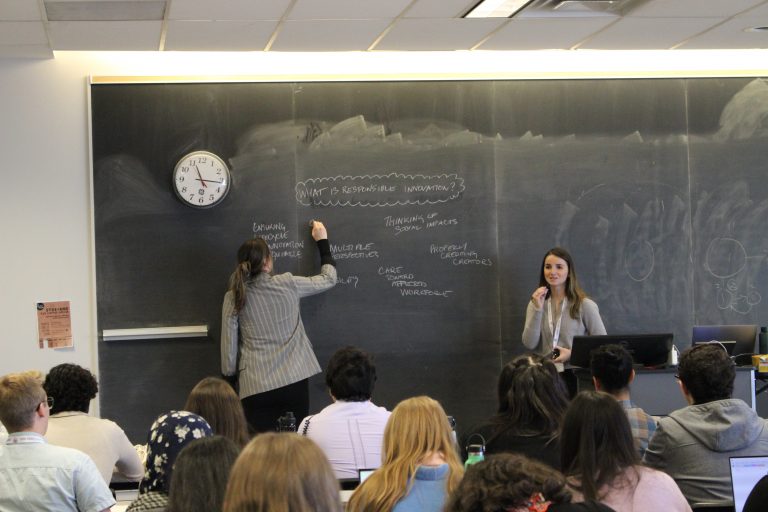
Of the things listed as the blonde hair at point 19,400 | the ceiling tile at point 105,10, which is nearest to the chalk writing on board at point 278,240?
the ceiling tile at point 105,10

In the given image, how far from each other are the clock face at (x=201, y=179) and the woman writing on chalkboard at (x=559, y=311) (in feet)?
7.51

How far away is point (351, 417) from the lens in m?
3.99

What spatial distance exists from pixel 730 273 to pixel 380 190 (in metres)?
2.75

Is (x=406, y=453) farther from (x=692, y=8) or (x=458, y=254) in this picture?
(x=458, y=254)

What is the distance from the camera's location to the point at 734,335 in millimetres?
5988

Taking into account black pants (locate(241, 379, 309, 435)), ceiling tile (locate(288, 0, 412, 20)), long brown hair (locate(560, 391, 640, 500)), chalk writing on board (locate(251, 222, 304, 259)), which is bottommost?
black pants (locate(241, 379, 309, 435))

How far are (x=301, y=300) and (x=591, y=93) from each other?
265 centimetres

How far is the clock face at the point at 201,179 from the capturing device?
6336mm

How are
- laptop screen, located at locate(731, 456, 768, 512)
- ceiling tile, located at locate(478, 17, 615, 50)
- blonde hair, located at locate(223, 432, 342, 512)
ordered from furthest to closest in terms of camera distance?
ceiling tile, located at locate(478, 17, 615, 50) → laptop screen, located at locate(731, 456, 768, 512) → blonde hair, located at locate(223, 432, 342, 512)

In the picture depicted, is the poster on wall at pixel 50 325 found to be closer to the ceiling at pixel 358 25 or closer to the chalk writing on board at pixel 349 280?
the ceiling at pixel 358 25

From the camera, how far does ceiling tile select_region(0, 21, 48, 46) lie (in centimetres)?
530

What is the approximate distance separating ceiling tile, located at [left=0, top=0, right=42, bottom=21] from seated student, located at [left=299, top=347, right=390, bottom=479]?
254 cm

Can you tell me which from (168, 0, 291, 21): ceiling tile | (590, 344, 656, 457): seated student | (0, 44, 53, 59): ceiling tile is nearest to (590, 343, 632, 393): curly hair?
(590, 344, 656, 457): seated student

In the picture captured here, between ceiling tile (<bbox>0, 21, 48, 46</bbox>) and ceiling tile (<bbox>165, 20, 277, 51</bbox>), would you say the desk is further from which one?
ceiling tile (<bbox>0, 21, 48, 46</bbox>)
